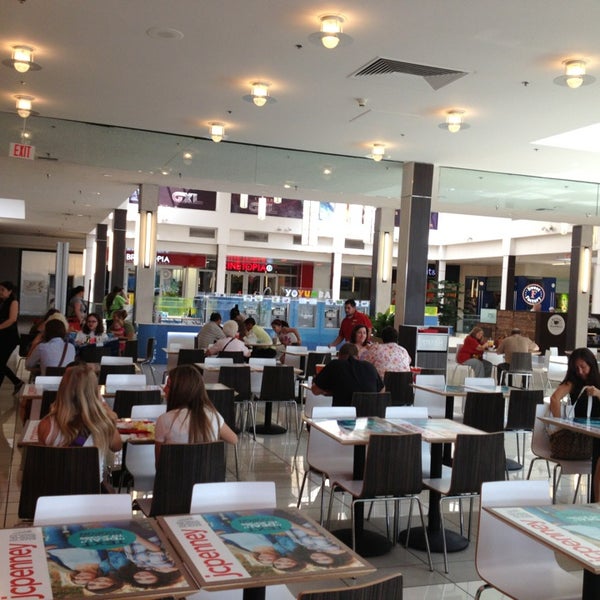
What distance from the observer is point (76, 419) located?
3502 millimetres

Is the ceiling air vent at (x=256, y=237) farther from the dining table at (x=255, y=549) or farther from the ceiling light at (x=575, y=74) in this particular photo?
the dining table at (x=255, y=549)

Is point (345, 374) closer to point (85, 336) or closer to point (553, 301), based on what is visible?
point (85, 336)

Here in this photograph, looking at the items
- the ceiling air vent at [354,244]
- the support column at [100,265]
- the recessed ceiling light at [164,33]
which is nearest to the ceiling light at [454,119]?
the recessed ceiling light at [164,33]

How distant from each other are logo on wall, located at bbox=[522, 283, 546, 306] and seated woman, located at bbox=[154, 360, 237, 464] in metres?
22.9

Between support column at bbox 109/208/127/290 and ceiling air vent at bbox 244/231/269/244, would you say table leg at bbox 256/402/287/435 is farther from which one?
ceiling air vent at bbox 244/231/269/244

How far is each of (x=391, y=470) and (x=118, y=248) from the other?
1258cm

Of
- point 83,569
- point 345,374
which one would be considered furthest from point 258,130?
point 83,569

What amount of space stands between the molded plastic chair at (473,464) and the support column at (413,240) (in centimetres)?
621

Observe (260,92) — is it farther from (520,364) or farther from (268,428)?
(520,364)

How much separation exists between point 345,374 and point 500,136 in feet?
14.2

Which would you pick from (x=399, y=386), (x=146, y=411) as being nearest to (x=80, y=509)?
(x=146, y=411)

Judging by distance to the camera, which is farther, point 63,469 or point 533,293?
point 533,293

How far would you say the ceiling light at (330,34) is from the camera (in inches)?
197

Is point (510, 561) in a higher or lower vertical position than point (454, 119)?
lower
